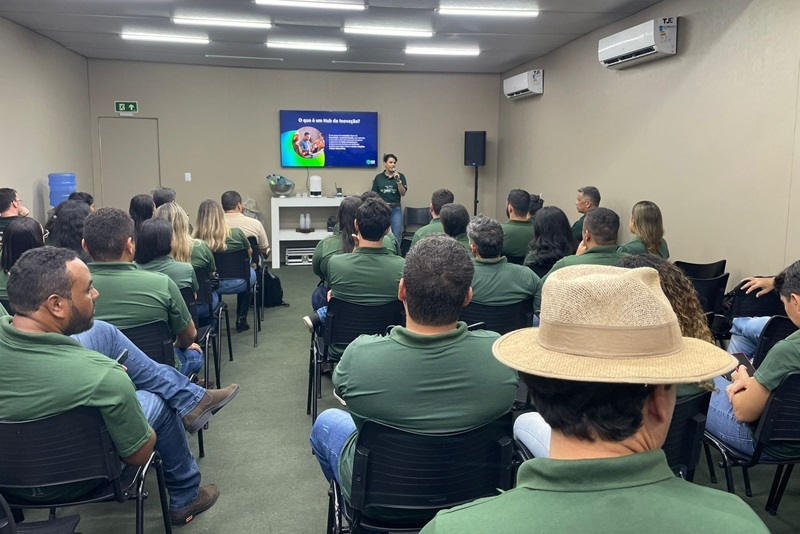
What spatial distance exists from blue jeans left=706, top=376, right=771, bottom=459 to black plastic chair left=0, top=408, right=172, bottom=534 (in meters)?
2.23

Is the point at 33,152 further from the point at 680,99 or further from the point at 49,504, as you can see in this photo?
the point at 680,99

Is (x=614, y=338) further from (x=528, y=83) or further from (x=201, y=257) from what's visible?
(x=528, y=83)

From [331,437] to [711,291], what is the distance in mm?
2904

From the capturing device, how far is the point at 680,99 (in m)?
5.73

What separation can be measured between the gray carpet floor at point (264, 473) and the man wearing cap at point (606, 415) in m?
2.02

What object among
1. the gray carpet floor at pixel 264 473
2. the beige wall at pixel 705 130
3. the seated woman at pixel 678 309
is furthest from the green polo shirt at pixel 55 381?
the beige wall at pixel 705 130

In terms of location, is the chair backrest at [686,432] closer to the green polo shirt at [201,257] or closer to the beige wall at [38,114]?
the green polo shirt at [201,257]

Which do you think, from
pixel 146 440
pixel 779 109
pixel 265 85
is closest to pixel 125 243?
pixel 146 440

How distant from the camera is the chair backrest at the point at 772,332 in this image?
9.55ft

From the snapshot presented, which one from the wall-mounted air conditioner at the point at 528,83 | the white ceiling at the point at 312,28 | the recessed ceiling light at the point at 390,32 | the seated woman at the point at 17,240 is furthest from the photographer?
the wall-mounted air conditioner at the point at 528,83

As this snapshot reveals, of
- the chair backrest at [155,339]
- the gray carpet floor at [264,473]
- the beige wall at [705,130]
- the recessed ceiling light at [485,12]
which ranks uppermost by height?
the recessed ceiling light at [485,12]

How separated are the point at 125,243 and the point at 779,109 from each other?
448 cm

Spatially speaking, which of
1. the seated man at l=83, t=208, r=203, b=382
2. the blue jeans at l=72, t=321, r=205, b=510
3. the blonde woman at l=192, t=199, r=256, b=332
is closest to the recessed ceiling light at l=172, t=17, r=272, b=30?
the blonde woman at l=192, t=199, r=256, b=332

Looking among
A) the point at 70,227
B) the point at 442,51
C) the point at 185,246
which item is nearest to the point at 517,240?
the point at 185,246
